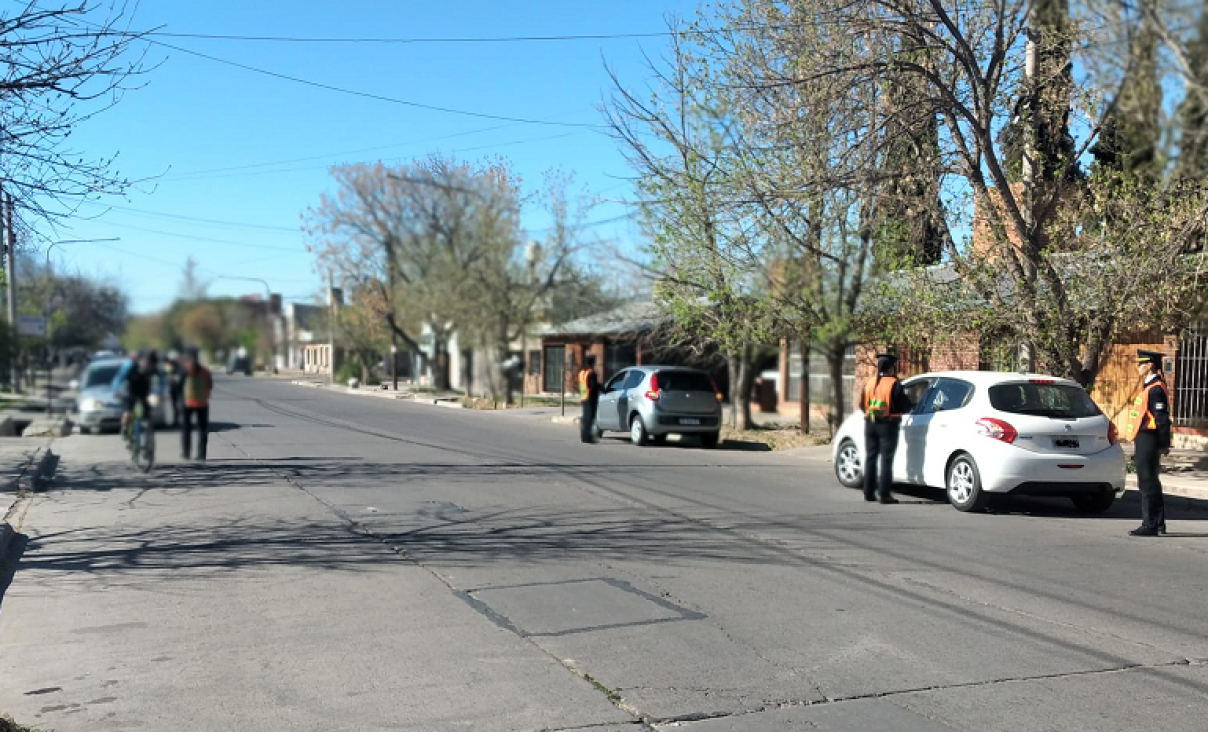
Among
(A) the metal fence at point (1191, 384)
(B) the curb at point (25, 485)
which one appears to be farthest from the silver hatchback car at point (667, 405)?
(B) the curb at point (25, 485)

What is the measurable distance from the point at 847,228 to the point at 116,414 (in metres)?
16.9

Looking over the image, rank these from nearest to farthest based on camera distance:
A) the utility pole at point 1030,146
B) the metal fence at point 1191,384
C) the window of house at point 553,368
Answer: the utility pole at point 1030,146 < the metal fence at point 1191,384 < the window of house at point 553,368

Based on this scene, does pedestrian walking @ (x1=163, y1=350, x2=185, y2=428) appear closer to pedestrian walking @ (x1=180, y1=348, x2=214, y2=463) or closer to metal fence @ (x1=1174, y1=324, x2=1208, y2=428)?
pedestrian walking @ (x1=180, y1=348, x2=214, y2=463)

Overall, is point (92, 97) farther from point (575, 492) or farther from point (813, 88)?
point (813, 88)

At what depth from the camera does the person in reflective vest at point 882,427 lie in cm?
1238

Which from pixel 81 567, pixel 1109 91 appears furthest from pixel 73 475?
pixel 1109 91

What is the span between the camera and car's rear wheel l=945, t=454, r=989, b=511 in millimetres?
11633

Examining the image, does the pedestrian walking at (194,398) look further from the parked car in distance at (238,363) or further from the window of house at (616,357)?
the window of house at (616,357)

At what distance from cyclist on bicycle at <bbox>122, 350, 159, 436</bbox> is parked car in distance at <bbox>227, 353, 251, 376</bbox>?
0.77ft

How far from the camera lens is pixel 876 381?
A: 1260 cm

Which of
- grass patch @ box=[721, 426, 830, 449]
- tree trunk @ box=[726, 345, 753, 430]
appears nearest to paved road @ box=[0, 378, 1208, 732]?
grass patch @ box=[721, 426, 830, 449]

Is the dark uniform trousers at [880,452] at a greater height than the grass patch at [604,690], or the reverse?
the dark uniform trousers at [880,452]

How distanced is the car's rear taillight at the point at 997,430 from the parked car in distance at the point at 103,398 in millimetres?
10754

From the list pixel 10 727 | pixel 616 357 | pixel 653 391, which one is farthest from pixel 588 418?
pixel 616 357
